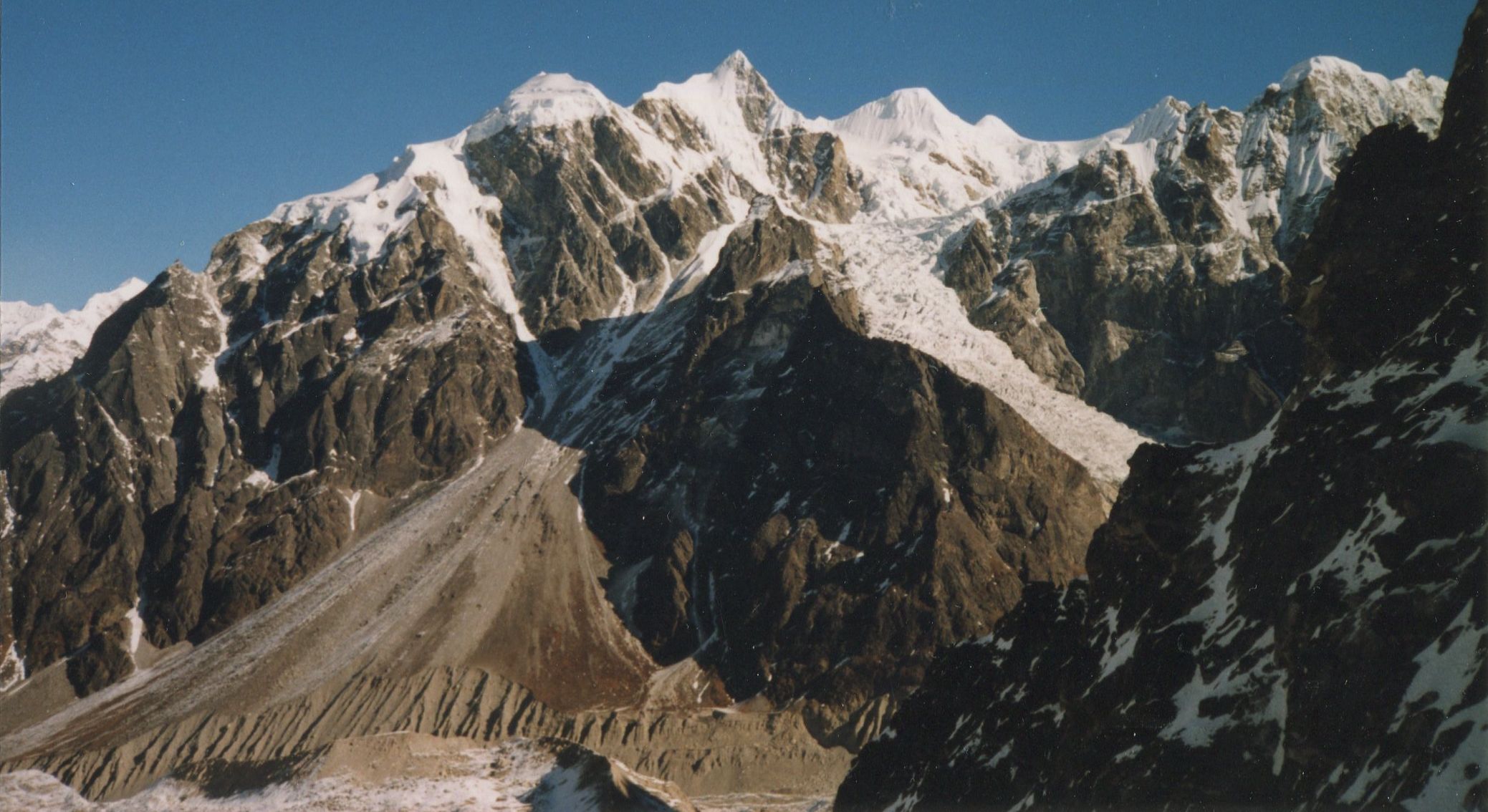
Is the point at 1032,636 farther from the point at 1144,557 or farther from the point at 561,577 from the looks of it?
the point at 561,577

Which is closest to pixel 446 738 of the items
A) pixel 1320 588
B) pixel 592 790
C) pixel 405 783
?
pixel 405 783

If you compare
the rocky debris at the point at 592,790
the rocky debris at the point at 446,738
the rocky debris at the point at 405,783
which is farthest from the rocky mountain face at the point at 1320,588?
the rocky debris at the point at 446,738

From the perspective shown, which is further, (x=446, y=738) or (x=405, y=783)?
(x=446, y=738)

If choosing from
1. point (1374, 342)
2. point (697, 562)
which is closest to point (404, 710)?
point (697, 562)

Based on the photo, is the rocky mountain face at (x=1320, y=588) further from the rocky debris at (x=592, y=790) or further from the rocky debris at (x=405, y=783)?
the rocky debris at (x=405, y=783)

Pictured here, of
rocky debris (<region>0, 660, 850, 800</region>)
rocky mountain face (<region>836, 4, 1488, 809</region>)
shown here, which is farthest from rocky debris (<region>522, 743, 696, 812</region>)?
rocky mountain face (<region>836, 4, 1488, 809</region>)

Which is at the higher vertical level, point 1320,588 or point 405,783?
point 1320,588

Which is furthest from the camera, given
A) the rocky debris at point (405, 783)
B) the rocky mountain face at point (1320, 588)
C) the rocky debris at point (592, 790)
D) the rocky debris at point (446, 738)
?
the rocky debris at point (446, 738)

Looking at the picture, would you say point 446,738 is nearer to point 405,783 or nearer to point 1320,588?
point 405,783
